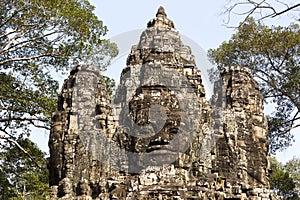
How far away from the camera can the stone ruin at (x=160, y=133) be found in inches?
332

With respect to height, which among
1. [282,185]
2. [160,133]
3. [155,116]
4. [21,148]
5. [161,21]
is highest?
[161,21]

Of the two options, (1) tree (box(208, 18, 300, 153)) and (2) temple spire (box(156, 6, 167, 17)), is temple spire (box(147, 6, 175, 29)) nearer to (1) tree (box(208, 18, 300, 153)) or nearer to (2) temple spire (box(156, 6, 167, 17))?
(2) temple spire (box(156, 6, 167, 17))

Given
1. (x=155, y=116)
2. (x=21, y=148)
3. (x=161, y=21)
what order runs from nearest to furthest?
(x=155, y=116), (x=161, y=21), (x=21, y=148)

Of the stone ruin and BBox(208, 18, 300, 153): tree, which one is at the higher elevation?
BBox(208, 18, 300, 153): tree

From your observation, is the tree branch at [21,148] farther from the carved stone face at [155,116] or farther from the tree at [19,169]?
the carved stone face at [155,116]

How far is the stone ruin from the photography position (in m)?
8.45

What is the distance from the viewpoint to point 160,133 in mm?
8500

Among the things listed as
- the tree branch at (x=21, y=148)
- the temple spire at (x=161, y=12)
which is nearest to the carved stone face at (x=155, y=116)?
the temple spire at (x=161, y=12)

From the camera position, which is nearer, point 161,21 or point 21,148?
point 161,21

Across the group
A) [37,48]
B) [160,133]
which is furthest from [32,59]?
[160,133]

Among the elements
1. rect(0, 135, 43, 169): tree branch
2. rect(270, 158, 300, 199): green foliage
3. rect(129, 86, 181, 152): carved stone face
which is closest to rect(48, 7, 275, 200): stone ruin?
rect(129, 86, 181, 152): carved stone face

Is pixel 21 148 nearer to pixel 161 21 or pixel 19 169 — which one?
pixel 19 169

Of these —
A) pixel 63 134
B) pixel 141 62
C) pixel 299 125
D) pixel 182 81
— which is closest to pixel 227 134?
pixel 182 81

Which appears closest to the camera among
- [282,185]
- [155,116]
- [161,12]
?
[155,116]
